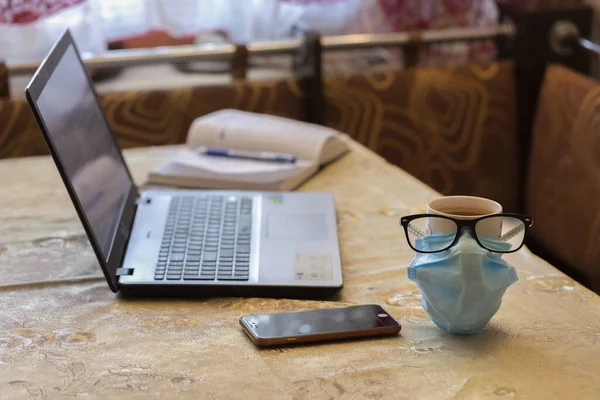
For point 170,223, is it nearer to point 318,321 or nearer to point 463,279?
point 318,321

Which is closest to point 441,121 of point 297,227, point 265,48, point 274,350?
point 265,48

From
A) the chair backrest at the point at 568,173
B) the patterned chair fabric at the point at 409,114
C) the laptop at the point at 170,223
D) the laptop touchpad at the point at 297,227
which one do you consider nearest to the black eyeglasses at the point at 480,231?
the laptop at the point at 170,223

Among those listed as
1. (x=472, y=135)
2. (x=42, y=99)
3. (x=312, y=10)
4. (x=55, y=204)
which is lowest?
(x=472, y=135)

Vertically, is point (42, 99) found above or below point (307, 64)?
above

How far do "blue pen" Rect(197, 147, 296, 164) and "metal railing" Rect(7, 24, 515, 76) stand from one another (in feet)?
1.47

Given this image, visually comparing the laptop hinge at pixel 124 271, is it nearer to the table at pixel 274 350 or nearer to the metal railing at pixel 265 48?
the table at pixel 274 350

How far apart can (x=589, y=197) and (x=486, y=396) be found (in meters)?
1.05

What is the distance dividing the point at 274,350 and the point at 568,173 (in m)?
1.15

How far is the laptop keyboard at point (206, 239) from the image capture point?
1.00 metres

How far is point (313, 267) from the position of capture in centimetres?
103

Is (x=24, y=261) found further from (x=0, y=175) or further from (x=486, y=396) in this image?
(x=486, y=396)

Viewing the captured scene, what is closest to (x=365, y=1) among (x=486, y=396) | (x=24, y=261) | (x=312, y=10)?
(x=312, y=10)

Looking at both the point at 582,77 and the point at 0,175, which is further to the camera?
the point at 582,77

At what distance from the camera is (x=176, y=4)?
6.57 ft
